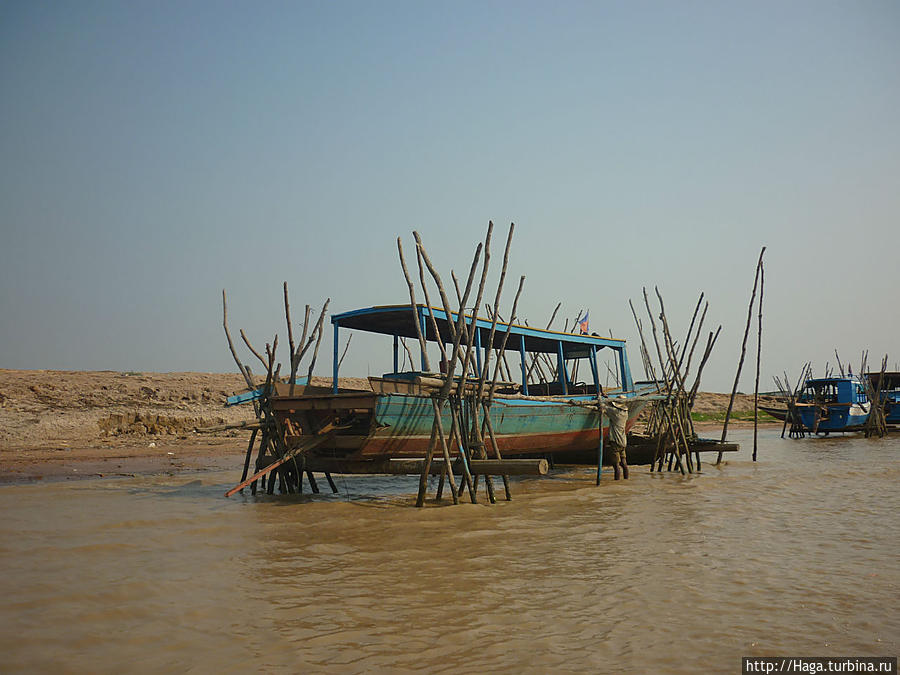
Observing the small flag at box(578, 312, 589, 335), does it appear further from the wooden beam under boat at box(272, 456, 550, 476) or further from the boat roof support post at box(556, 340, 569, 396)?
the wooden beam under boat at box(272, 456, 550, 476)

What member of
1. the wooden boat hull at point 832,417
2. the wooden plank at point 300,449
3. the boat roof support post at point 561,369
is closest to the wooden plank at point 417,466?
the wooden plank at point 300,449

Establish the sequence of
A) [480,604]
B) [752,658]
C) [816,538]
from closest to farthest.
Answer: [752,658] < [480,604] < [816,538]

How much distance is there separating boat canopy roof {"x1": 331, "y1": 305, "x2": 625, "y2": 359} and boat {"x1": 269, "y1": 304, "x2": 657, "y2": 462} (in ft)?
0.05

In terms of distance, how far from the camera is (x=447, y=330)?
455 inches

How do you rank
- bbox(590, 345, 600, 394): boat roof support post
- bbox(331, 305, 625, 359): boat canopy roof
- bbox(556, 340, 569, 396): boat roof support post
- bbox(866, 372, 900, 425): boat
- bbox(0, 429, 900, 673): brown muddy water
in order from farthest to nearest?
1. bbox(866, 372, 900, 425): boat
2. bbox(590, 345, 600, 394): boat roof support post
3. bbox(556, 340, 569, 396): boat roof support post
4. bbox(331, 305, 625, 359): boat canopy roof
5. bbox(0, 429, 900, 673): brown muddy water

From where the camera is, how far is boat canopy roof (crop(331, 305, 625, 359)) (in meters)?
10.3

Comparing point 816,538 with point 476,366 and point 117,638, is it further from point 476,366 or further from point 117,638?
point 117,638

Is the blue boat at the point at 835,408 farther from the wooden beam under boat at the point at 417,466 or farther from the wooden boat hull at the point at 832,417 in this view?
the wooden beam under boat at the point at 417,466

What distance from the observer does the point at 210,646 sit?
4078 millimetres

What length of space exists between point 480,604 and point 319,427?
5280mm

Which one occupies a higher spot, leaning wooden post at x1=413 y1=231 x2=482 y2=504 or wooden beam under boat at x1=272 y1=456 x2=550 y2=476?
leaning wooden post at x1=413 y1=231 x2=482 y2=504

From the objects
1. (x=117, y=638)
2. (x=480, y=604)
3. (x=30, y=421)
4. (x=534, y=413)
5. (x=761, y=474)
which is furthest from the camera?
(x=30, y=421)

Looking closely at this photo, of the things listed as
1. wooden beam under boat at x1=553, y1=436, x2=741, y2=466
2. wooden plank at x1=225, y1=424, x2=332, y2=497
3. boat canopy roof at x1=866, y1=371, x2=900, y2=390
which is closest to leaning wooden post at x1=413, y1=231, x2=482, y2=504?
wooden plank at x1=225, y1=424, x2=332, y2=497

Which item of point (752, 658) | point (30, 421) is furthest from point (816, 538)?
point (30, 421)
